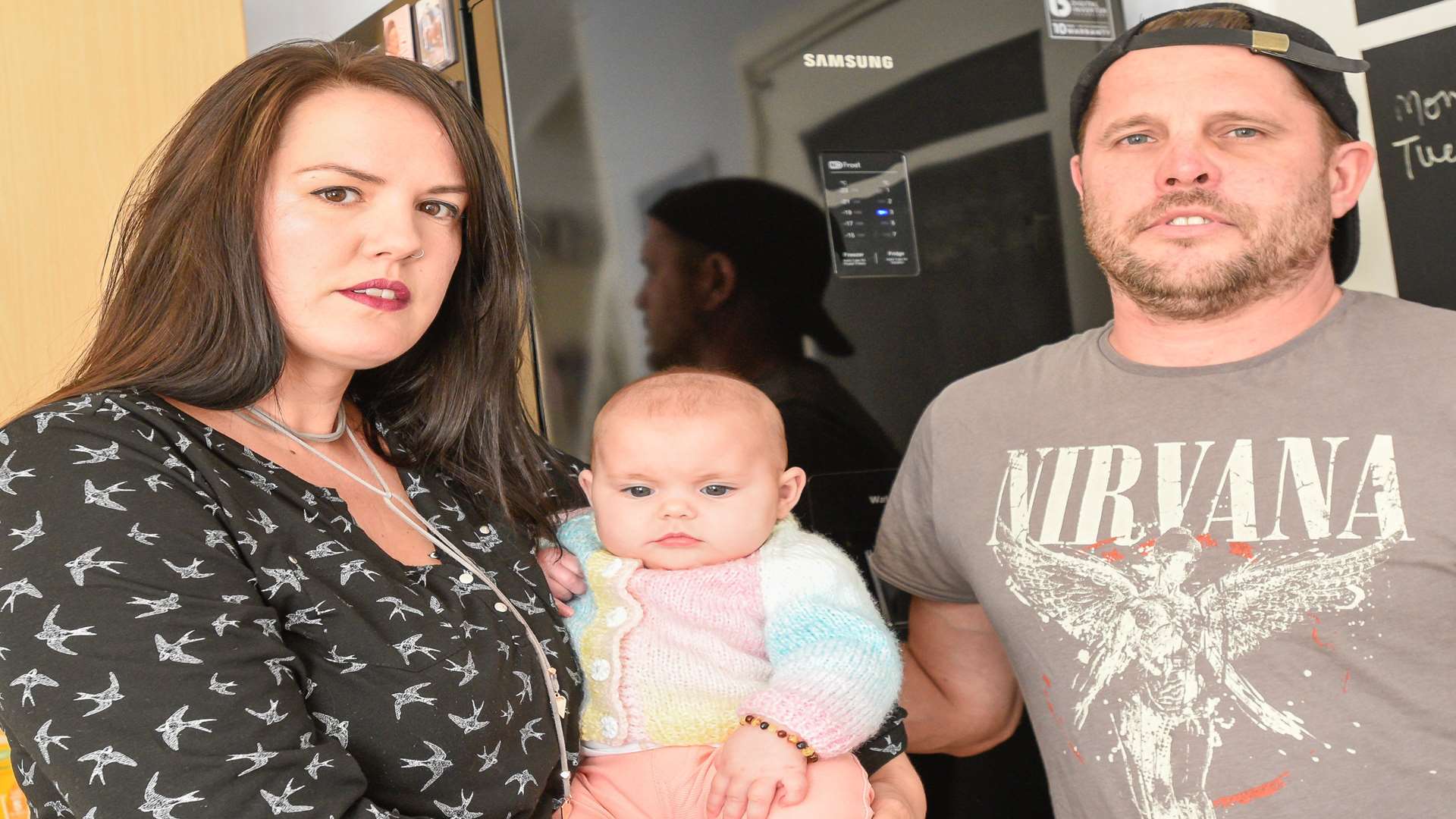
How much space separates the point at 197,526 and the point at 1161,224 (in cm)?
118

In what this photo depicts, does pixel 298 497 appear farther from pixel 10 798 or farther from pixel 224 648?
pixel 10 798

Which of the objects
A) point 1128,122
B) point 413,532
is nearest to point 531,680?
point 413,532

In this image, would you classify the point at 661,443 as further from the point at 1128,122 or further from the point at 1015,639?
the point at 1128,122

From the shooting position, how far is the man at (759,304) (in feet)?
5.67

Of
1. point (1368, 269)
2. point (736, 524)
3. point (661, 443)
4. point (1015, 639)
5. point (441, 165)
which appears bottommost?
point (1015, 639)

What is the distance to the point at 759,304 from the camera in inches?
70.4

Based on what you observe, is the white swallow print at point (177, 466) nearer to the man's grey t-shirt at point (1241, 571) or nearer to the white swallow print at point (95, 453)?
the white swallow print at point (95, 453)

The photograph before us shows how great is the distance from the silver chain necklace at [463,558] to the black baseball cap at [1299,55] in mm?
1080

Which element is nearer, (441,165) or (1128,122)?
(441,165)

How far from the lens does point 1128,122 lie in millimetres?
1631

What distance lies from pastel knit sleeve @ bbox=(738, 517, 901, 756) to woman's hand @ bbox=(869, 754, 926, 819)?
4.5 inches

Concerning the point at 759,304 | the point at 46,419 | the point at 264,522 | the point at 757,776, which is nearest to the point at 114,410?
the point at 46,419

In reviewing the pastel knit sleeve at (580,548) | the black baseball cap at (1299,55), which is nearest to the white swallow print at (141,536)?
the pastel knit sleeve at (580,548)

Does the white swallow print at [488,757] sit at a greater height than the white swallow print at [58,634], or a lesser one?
lesser
